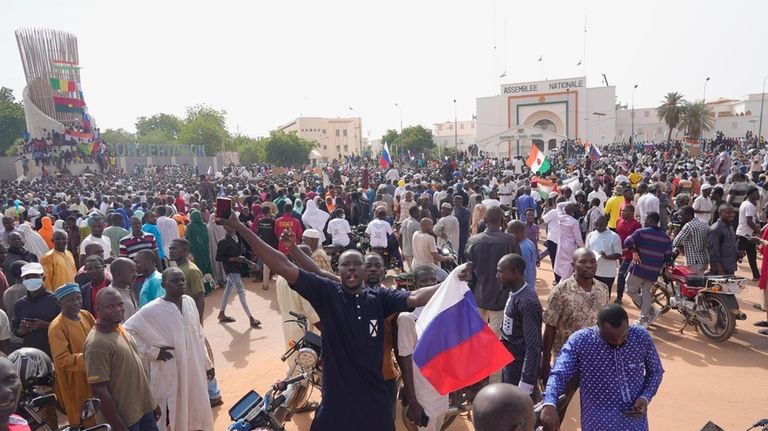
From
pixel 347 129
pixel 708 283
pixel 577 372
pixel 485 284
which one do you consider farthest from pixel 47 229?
pixel 347 129

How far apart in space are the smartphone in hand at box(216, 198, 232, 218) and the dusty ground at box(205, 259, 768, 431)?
3.16 metres

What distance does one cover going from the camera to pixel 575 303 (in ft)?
13.4

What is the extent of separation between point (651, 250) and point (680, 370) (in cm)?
169

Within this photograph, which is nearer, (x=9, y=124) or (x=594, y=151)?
(x=594, y=151)

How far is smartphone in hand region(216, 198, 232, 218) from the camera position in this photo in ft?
9.31

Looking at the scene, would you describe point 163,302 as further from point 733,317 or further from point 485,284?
point 733,317

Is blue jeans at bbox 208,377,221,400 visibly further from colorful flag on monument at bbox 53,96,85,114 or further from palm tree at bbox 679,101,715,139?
palm tree at bbox 679,101,715,139

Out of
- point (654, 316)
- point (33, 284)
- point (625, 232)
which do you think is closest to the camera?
point (33, 284)

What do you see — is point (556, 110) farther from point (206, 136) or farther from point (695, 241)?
point (695, 241)

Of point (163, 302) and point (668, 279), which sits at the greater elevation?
point (163, 302)

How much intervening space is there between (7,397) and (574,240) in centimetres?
732

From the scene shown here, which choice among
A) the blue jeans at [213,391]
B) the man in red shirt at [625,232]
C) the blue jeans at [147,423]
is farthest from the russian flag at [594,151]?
the blue jeans at [147,423]

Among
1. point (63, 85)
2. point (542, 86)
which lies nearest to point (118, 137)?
point (63, 85)

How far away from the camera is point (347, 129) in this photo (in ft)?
343
